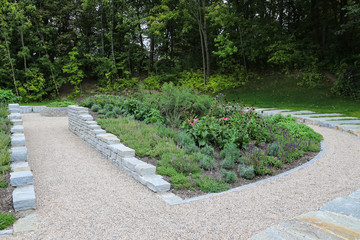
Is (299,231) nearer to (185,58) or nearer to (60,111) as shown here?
(60,111)

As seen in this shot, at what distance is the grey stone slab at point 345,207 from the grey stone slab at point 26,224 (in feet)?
8.63

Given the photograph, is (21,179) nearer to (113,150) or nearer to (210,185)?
(113,150)

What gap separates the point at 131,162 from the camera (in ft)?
Answer: 12.1

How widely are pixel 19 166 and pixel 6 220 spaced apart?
119cm

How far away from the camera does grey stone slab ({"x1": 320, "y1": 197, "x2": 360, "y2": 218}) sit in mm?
2139

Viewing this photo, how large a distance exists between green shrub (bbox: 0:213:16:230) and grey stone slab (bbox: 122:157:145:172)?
61.6 inches

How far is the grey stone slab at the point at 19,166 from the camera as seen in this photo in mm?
3195

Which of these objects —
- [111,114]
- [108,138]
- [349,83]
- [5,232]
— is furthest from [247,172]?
[349,83]

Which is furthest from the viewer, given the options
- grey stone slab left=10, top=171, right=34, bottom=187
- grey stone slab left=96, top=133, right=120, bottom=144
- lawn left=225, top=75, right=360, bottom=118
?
lawn left=225, top=75, right=360, bottom=118

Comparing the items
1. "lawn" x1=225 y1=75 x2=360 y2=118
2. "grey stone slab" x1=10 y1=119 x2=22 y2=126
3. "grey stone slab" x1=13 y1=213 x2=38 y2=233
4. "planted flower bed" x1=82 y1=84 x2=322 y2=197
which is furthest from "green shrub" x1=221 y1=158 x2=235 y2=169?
"lawn" x1=225 y1=75 x2=360 y2=118

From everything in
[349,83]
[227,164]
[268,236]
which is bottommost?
[227,164]

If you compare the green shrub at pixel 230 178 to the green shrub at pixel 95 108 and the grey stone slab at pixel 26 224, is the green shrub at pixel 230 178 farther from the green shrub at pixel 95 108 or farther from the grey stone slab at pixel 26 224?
the green shrub at pixel 95 108

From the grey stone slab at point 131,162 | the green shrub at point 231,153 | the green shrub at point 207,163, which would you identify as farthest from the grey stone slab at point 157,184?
the green shrub at point 231,153

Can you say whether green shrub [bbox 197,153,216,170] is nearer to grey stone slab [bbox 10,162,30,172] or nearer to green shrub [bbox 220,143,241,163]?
green shrub [bbox 220,143,241,163]
